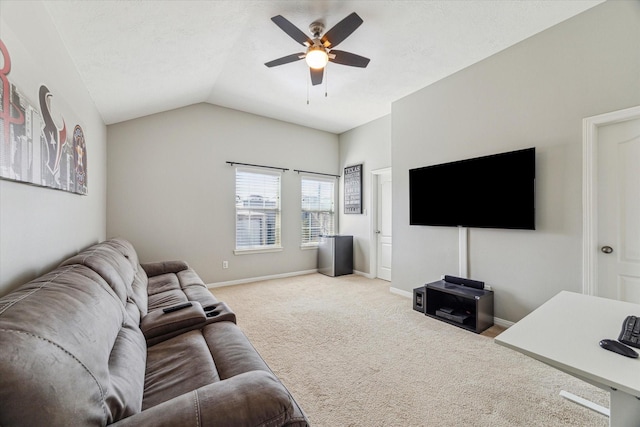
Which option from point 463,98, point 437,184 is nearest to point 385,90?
point 463,98

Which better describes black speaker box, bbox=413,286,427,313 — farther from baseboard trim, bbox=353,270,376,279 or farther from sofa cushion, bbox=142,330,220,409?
sofa cushion, bbox=142,330,220,409

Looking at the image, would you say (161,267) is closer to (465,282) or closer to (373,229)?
(373,229)

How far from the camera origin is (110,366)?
41.6 inches

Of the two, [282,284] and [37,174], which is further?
[282,284]

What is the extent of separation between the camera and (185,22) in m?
2.19

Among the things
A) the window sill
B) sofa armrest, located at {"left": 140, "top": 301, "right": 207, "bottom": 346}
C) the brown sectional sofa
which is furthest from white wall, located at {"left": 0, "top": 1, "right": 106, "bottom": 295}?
the window sill

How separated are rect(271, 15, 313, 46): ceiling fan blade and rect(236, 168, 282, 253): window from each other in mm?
2761

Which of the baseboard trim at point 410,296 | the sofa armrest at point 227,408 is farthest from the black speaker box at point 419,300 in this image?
the sofa armrest at point 227,408

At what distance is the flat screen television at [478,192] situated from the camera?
8.79ft

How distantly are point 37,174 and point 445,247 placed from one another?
371cm

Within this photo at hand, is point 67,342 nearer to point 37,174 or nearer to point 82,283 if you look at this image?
point 82,283

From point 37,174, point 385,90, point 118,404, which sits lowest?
point 118,404

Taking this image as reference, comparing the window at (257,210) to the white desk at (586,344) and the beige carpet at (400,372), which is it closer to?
the beige carpet at (400,372)

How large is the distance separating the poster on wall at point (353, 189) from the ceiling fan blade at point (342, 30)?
3.03 m
